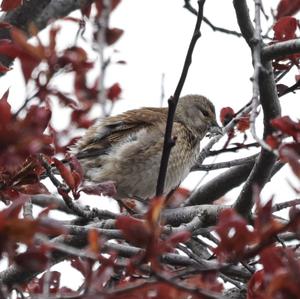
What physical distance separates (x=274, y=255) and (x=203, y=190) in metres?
3.75

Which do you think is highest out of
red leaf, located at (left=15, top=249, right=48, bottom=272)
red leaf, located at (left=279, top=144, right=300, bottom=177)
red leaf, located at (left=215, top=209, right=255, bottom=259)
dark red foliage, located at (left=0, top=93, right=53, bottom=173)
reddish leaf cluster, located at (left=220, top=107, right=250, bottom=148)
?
dark red foliage, located at (left=0, top=93, right=53, bottom=173)

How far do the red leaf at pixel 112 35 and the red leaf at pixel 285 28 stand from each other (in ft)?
3.10

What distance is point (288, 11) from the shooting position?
435 centimetres

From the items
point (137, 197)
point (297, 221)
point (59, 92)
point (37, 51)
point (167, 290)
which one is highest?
point (37, 51)

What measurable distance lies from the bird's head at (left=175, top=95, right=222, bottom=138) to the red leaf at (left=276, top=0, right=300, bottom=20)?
8.46 feet

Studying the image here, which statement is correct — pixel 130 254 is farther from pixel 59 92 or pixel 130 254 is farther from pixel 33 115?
pixel 33 115

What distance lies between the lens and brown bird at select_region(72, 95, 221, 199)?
6246mm

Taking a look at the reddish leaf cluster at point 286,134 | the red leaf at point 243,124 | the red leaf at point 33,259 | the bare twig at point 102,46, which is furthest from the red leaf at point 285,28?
the red leaf at point 33,259

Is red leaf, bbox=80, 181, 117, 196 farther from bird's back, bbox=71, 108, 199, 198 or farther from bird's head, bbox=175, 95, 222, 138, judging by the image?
bird's head, bbox=175, 95, 222, 138

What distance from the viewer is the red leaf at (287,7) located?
4277mm

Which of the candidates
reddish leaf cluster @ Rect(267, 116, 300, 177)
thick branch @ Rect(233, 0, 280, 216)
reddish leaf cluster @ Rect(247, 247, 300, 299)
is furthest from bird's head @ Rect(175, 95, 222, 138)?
reddish leaf cluster @ Rect(247, 247, 300, 299)

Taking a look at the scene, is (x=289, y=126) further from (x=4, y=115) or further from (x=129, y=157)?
(x=129, y=157)

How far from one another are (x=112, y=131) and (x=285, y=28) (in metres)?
2.60

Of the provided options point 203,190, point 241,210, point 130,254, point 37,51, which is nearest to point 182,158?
point 203,190
